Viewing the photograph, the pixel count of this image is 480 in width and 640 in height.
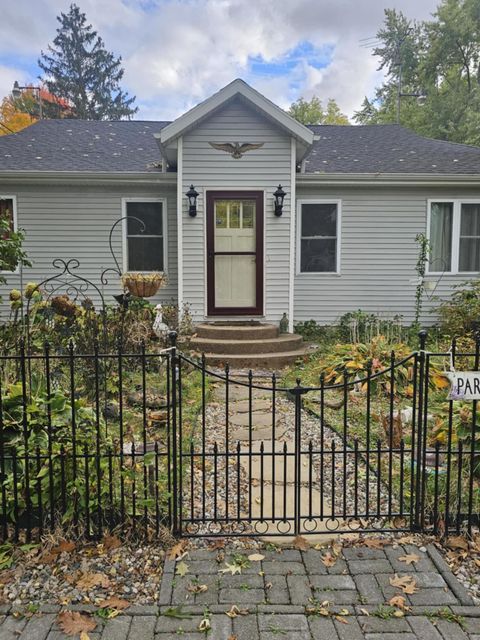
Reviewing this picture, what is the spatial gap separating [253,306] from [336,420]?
153 inches

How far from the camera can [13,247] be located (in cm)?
617

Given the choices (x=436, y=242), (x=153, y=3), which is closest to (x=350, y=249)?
(x=436, y=242)

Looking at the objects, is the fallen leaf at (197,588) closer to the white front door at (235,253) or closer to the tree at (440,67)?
the white front door at (235,253)

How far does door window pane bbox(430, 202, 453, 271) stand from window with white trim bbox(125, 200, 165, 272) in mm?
5658

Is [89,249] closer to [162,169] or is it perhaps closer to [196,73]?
[162,169]

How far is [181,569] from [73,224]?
817 centimetres

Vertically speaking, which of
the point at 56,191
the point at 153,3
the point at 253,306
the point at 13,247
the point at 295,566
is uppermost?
the point at 153,3

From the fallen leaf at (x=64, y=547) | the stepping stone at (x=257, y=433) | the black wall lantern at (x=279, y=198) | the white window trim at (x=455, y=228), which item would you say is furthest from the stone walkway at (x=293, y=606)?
the white window trim at (x=455, y=228)

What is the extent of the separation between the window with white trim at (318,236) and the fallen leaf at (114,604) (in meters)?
7.86

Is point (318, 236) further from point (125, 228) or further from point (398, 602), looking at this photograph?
point (398, 602)

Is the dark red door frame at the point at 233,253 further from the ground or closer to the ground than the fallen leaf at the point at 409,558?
further from the ground

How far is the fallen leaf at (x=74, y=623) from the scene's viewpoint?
6.81 ft

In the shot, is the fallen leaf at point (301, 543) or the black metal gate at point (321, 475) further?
the black metal gate at point (321, 475)

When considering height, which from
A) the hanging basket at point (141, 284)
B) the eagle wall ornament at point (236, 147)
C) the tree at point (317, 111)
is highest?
the tree at point (317, 111)
